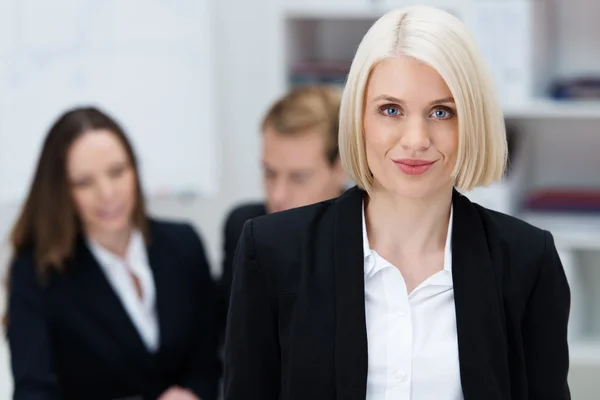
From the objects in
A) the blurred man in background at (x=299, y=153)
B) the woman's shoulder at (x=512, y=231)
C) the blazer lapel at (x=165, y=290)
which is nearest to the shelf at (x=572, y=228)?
the blurred man in background at (x=299, y=153)

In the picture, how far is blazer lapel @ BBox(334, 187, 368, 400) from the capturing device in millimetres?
1008

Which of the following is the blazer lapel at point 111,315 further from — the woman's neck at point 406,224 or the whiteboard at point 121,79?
the woman's neck at point 406,224

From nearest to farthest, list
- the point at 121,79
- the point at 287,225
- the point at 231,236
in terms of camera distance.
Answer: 1. the point at 287,225
2. the point at 231,236
3. the point at 121,79

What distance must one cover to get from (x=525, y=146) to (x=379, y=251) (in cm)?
206

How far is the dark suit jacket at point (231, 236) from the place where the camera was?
207 cm

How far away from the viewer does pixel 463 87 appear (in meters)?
0.96

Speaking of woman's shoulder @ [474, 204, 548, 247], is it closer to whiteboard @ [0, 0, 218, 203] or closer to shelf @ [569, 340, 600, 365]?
shelf @ [569, 340, 600, 365]

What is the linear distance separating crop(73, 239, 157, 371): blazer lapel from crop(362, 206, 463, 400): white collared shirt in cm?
113

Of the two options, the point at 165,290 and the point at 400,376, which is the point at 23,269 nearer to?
the point at 165,290

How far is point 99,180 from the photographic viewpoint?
2055mm

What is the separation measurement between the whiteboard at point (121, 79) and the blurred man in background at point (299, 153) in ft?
2.91

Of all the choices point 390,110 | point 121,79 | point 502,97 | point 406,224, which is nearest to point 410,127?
point 390,110

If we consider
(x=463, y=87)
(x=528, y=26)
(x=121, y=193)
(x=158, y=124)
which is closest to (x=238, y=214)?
(x=121, y=193)

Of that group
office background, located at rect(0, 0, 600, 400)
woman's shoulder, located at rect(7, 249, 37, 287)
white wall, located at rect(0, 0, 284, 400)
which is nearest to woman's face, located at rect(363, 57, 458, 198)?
woman's shoulder, located at rect(7, 249, 37, 287)
